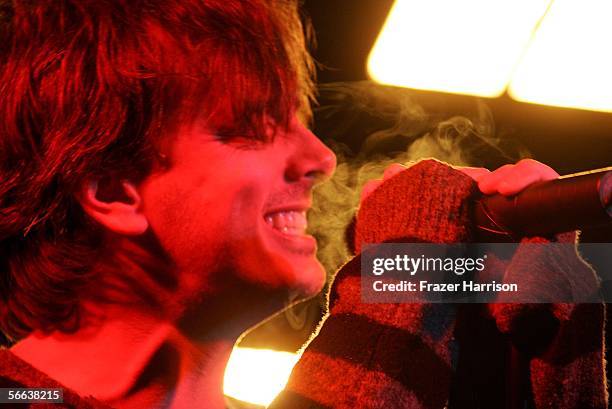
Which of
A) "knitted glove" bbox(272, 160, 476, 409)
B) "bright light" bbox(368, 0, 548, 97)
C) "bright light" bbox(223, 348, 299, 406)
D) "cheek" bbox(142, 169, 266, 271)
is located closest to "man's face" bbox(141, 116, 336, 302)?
"cheek" bbox(142, 169, 266, 271)

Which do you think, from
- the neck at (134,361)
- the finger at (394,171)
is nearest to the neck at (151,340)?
the neck at (134,361)

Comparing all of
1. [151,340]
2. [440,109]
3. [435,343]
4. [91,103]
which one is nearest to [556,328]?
[435,343]

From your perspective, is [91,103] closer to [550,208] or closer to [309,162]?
[309,162]

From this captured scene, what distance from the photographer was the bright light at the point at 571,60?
150cm

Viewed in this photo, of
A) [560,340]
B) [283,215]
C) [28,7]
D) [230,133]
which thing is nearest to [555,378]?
[560,340]

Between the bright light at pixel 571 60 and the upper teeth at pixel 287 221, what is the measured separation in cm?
100

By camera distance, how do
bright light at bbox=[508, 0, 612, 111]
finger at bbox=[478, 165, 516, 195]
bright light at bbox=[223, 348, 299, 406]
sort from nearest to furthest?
finger at bbox=[478, 165, 516, 195] < bright light at bbox=[508, 0, 612, 111] < bright light at bbox=[223, 348, 299, 406]

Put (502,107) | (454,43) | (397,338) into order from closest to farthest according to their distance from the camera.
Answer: (397,338), (454,43), (502,107)

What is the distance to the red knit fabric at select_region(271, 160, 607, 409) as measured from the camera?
0.70 metres

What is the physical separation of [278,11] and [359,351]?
644 millimetres

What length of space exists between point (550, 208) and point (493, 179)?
89 millimetres

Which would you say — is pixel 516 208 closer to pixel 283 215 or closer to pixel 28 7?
pixel 283 215

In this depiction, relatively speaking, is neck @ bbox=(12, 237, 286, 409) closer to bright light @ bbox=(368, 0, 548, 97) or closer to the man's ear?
the man's ear

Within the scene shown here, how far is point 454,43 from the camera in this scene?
157 centimetres
